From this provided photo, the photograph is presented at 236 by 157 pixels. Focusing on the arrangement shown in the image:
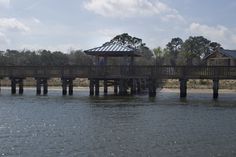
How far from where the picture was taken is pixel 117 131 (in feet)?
82.5

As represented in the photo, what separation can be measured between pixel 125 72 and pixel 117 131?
25232mm

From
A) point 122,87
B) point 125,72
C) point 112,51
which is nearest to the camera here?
point 125,72

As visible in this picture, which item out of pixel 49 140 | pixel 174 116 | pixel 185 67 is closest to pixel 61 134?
pixel 49 140

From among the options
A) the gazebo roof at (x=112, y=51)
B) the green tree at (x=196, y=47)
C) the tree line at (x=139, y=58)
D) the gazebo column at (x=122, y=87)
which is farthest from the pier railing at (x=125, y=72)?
the green tree at (x=196, y=47)

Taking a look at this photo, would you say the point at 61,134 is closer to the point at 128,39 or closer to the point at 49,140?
the point at 49,140

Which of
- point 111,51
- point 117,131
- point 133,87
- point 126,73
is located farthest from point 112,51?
point 117,131

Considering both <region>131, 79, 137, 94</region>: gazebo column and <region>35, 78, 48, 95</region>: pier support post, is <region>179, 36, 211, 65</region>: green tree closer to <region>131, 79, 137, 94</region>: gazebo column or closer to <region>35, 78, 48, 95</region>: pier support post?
<region>131, 79, 137, 94</region>: gazebo column

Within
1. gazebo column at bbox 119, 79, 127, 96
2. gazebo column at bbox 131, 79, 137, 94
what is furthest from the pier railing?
gazebo column at bbox 131, 79, 137, 94

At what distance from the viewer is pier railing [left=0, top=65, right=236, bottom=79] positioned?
154 ft

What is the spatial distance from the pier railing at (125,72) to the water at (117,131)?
8.63 metres

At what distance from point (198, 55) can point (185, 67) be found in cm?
7414

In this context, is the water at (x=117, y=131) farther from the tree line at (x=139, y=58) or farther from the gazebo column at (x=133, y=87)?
the tree line at (x=139, y=58)

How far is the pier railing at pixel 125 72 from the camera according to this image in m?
46.9

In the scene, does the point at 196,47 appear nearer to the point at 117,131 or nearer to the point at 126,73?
the point at 126,73
